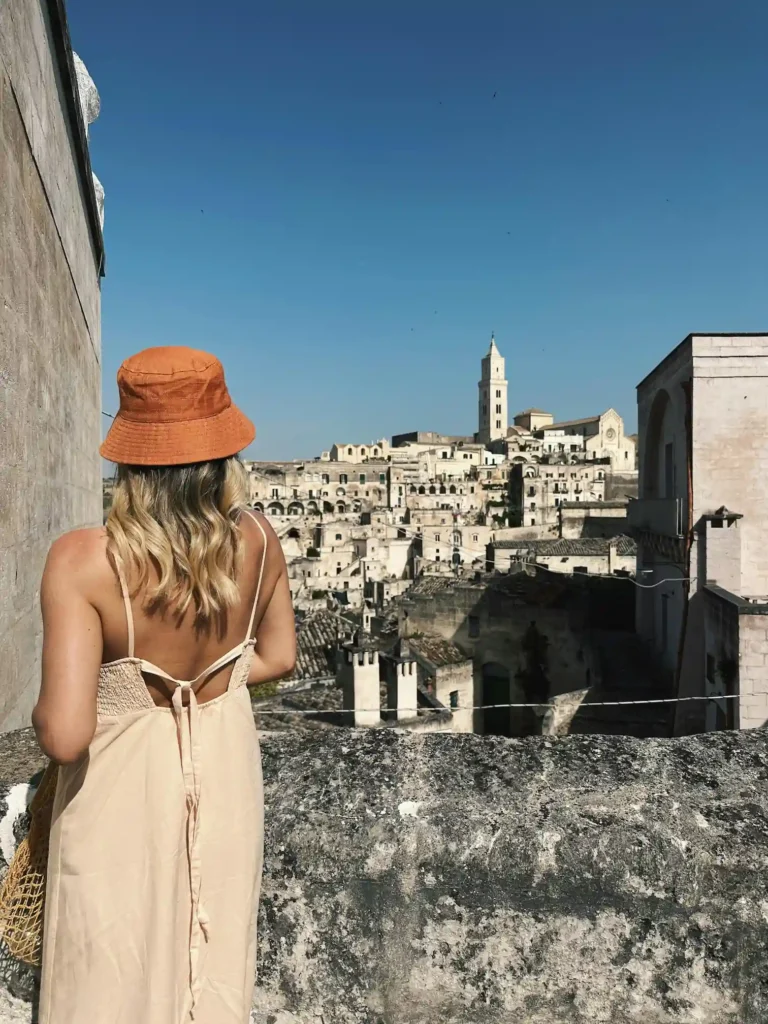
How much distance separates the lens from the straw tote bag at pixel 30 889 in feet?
5.07

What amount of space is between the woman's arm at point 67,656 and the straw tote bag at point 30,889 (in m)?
0.32

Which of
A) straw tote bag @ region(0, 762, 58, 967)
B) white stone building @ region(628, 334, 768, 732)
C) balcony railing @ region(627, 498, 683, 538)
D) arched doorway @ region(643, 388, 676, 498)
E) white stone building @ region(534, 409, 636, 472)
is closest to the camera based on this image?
straw tote bag @ region(0, 762, 58, 967)

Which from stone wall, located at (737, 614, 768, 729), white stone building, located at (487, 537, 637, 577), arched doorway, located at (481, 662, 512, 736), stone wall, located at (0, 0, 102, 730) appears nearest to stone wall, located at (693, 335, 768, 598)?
stone wall, located at (737, 614, 768, 729)

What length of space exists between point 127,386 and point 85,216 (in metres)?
6.16

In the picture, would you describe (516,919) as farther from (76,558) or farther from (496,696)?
(496,696)

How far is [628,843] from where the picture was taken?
1854 mm

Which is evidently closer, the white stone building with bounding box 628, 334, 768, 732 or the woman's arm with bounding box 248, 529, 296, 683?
the woman's arm with bounding box 248, 529, 296, 683

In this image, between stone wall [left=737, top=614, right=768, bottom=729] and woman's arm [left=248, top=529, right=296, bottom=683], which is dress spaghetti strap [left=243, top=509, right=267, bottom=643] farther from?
stone wall [left=737, top=614, right=768, bottom=729]

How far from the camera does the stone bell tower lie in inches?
4862

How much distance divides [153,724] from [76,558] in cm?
39

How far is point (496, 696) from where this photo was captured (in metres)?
20.1

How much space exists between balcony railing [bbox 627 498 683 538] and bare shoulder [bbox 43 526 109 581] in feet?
45.9

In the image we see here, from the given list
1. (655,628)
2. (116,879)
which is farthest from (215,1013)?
(655,628)

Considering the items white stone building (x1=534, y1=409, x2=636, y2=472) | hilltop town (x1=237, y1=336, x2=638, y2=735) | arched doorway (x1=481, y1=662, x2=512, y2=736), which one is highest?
white stone building (x1=534, y1=409, x2=636, y2=472)
